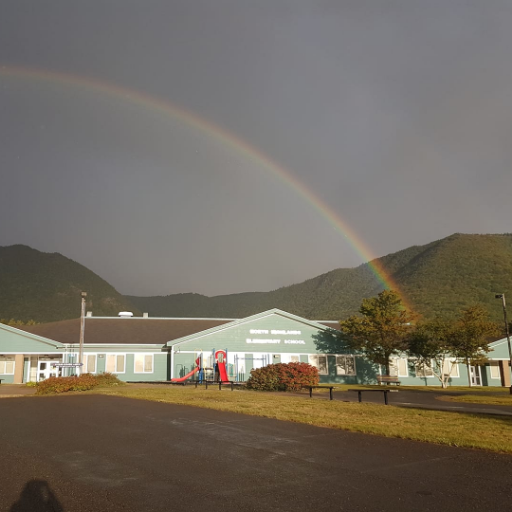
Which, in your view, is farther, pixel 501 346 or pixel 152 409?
pixel 501 346

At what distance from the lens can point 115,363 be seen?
1489 inches

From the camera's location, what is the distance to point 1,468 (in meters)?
8.35

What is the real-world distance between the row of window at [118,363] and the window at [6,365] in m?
5.35

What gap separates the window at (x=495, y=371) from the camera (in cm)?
4144

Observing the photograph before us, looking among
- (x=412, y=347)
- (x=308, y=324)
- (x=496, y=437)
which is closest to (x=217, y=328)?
(x=308, y=324)

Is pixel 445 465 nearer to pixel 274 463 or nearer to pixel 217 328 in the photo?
pixel 274 463

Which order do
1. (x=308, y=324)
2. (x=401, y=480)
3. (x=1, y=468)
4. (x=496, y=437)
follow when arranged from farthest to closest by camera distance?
1. (x=308, y=324)
2. (x=496, y=437)
3. (x=1, y=468)
4. (x=401, y=480)

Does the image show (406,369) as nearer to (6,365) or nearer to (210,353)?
(210,353)

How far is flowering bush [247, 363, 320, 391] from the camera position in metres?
27.4

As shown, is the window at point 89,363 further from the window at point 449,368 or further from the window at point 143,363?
the window at point 449,368

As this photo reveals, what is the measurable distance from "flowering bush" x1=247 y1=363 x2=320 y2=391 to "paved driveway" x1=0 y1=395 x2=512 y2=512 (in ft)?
46.7

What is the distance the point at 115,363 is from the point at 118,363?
0.71ft

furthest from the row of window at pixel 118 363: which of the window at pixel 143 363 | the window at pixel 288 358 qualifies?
the window at pixel 288 358

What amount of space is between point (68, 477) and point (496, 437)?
8521 millimetres
